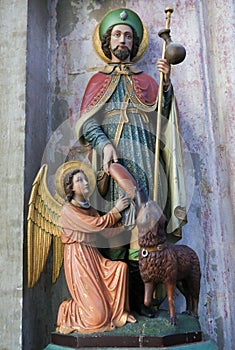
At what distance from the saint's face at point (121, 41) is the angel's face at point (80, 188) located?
3.08ft

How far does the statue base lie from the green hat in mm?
1846

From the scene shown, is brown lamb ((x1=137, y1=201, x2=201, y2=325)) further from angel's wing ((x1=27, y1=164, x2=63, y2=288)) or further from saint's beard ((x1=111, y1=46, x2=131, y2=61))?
saint's beard ((x1=111, y1=46, x2=131, y2=61))

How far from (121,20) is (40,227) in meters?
1.41

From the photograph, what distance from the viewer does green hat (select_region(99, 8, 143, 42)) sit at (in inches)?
134

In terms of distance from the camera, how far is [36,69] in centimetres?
365

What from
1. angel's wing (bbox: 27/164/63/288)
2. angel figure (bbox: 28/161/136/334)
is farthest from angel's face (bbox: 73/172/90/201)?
angel's wing (bbox: 27/164/63/288)

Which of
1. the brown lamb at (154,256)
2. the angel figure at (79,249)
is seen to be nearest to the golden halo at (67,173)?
the angel figure at (79,249)

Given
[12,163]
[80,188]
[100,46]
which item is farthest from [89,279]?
[100,46]

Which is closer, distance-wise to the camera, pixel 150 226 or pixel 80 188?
pixel 150 226

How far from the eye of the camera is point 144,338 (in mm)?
2475

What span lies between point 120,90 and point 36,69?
28.1 inches

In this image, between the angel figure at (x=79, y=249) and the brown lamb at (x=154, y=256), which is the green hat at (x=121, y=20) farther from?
the brown lamb at (x=154, y=256)

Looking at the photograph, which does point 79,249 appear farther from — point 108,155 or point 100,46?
point 100,46

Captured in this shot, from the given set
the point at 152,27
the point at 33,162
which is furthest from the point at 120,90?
the point at 152,27
